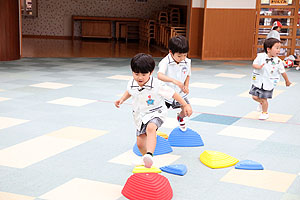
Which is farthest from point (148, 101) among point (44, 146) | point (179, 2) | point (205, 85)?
point (179, 2)

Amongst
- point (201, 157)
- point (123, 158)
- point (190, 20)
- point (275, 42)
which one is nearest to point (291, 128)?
point (275, 42)

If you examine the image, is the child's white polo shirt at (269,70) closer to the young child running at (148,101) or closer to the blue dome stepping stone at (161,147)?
the blue dome stepping stone at (161,147)

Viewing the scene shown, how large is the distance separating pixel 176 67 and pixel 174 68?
22mm

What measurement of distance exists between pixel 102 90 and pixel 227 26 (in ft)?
18.0

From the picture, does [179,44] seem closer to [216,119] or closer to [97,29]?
[216,119]

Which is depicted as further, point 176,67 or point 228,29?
point 228,29

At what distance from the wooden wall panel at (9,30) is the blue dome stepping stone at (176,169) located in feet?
24.7

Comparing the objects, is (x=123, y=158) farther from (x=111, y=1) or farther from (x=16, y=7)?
(x=111, y=1)

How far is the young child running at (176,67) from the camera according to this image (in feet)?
13.4

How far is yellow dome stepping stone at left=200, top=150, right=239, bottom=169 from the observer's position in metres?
3.89

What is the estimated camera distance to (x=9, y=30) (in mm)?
10336

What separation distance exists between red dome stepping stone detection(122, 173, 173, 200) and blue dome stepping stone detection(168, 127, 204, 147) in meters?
1.25

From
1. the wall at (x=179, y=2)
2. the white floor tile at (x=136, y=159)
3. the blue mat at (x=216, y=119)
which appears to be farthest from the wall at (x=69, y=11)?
the white floor tile at (x=136, y=159)

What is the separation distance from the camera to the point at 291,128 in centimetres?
531
